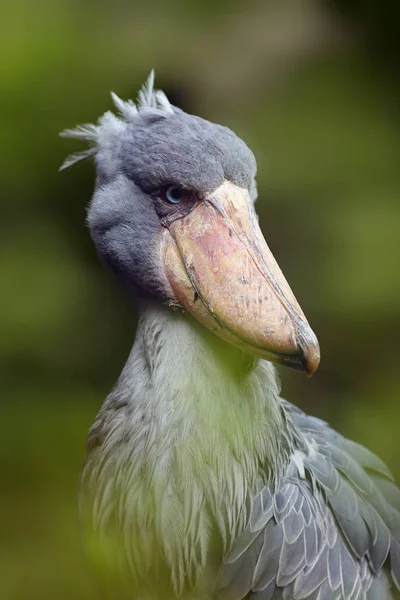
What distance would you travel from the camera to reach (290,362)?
72cm

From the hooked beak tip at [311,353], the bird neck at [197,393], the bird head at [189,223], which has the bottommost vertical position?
the bird neck at [197,393]

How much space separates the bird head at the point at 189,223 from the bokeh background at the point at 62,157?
0.22 metres

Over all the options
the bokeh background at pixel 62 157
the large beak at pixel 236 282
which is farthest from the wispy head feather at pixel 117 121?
the bokeh background at pixel 62 157

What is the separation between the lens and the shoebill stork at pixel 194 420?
34.2 inches

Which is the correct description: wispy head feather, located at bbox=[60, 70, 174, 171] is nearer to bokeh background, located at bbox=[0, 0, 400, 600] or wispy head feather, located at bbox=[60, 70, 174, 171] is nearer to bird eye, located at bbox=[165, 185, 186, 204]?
bird eye, located at bbox=[165, 185, 186, 204]

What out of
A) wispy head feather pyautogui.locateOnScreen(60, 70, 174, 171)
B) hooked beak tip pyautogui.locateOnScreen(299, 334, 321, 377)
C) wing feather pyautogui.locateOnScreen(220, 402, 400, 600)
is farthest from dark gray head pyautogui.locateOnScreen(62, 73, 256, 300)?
wing feather pyautogui.locateOnScreen(220, 402, 400, 600)

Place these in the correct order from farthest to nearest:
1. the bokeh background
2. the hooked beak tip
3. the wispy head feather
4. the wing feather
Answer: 1. the wing feather
2. the wispy head feather
3. the hooked beak tip
4. the bokeh background

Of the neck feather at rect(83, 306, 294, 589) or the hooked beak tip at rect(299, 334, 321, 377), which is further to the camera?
the neck feather at rect(83, 306, 294, 589)

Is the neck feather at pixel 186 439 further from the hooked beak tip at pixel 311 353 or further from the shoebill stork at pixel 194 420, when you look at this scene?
the hooked beak tip at pixel 311 353

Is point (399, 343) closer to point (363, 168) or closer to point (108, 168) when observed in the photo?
point (363, 168)

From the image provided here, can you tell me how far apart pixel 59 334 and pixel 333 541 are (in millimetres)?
680

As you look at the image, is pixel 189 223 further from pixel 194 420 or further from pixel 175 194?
pixel 194 420

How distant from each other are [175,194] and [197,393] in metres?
0.24

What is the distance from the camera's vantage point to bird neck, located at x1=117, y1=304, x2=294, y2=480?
0.89 metres
